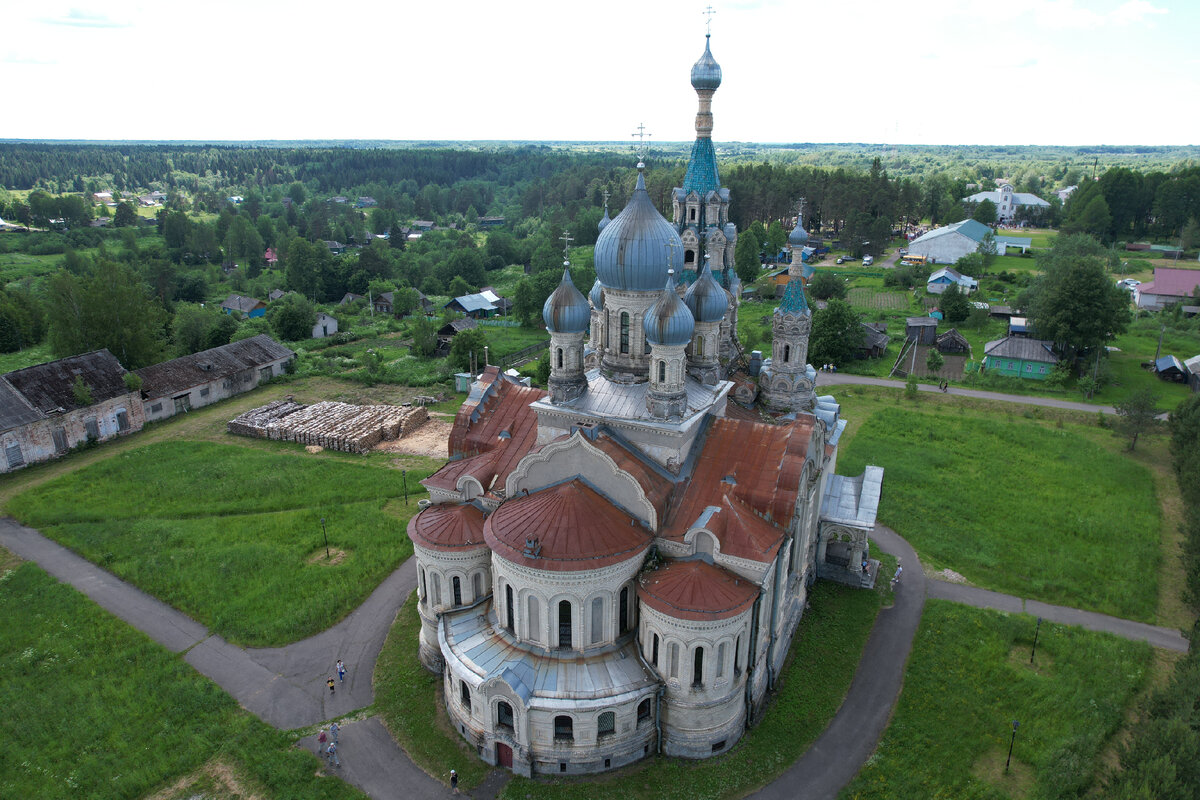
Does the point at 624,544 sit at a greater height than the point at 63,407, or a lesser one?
greater

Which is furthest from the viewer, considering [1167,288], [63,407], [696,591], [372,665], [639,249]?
[1167,288]

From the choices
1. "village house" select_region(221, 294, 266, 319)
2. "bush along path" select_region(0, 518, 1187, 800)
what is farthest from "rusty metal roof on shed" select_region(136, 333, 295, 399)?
"village house" select_region(221, 294, 266, 319)

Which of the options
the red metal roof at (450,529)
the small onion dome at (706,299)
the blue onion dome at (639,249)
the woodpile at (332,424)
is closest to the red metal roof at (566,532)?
the red metal roof at (450,529)

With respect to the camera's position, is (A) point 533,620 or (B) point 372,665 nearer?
(A) point 533,620

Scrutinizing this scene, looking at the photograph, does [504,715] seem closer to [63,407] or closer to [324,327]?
[63,407]

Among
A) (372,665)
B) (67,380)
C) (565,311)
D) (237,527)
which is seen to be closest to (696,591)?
(565,311)

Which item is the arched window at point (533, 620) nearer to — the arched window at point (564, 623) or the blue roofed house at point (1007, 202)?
the arched window at point (564, 623)
